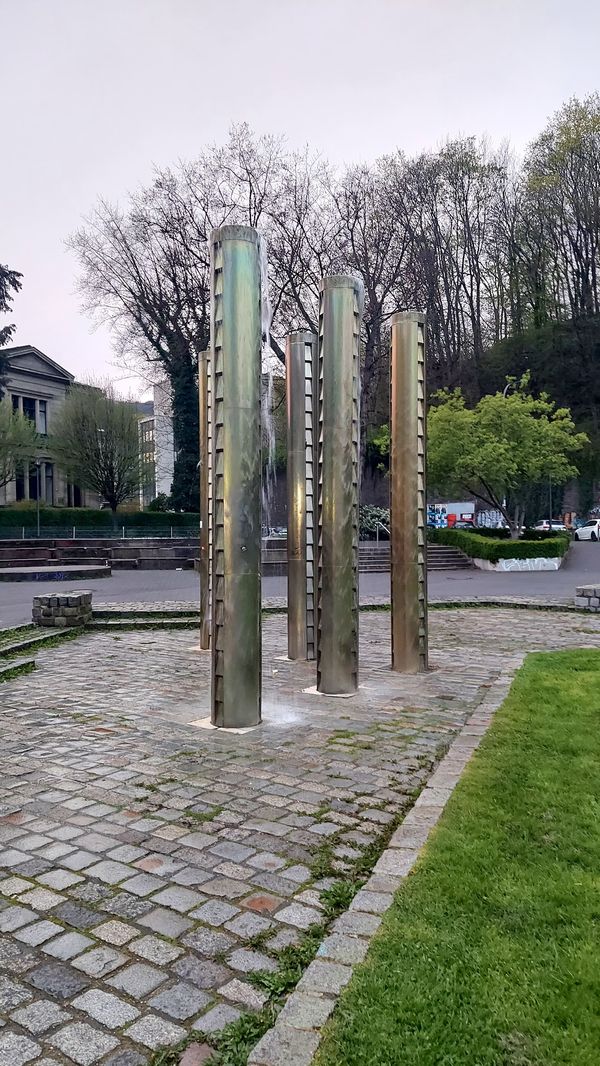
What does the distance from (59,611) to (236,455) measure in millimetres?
7828

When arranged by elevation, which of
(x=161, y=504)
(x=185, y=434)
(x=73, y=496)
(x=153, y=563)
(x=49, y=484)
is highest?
(x=185, y=434)

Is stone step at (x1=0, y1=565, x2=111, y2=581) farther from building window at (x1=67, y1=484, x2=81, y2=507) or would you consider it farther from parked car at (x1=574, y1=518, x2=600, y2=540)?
building window at (x1=67, y1=484, x2=81, y2=507)

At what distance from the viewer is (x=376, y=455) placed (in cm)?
4616

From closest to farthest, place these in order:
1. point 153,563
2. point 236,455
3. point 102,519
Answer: point 236,455
point 153,563
point 102,519

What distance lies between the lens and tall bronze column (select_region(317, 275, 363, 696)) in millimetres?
7582

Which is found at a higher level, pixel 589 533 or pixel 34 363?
pixel 34 363

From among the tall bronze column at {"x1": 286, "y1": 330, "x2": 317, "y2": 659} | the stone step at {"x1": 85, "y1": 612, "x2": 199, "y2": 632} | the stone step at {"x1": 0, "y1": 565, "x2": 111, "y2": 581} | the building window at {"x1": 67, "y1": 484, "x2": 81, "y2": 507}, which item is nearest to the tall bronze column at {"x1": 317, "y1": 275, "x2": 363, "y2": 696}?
the tall bronze column at {"x1": 286, "y1": 330, "x2": 317, "y2": 659}

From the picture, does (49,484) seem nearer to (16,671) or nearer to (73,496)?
(73,496)

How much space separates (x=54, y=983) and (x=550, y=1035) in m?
1.77

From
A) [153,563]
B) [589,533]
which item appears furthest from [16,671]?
[589,533]

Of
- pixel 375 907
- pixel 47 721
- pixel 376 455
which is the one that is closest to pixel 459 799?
pixel 375 907

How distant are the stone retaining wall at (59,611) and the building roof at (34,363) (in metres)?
42.9

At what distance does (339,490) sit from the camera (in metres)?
7.60

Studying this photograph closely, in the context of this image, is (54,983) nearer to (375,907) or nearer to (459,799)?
(375,907)
